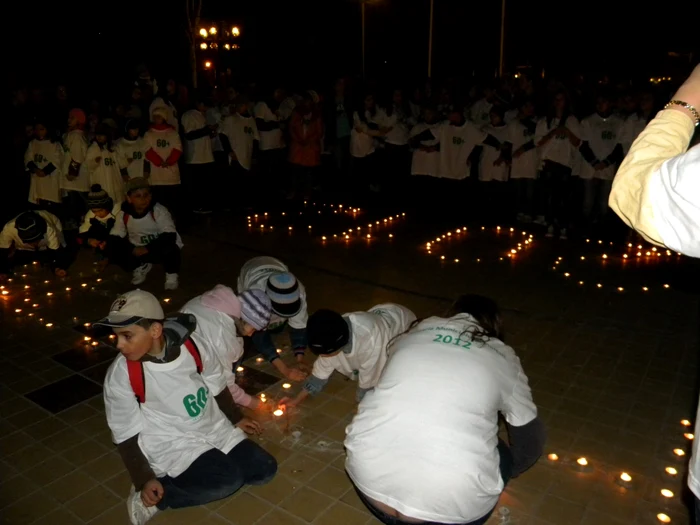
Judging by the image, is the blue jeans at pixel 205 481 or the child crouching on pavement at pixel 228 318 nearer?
the blue jeans at pixel 205 481

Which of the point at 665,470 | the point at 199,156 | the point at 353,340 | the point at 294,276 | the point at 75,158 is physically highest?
the point at 75,158

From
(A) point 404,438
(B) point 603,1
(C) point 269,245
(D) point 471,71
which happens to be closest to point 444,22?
(D) point 471,71

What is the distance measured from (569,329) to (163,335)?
11.8 ft

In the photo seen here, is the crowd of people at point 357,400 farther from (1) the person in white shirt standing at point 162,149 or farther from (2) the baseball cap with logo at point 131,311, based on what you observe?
(1) the person in white shirt standing at point 162,149

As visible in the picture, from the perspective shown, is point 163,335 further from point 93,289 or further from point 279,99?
point 279,99

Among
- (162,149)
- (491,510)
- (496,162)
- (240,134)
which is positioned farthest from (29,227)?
(496,162)

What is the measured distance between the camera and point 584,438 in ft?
11.7

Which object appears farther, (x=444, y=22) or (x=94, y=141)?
(x=444, y=22)

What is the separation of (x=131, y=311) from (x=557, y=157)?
23.2ft

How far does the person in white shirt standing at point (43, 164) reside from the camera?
799 centimetres

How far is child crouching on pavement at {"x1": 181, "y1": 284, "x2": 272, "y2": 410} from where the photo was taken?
329cm

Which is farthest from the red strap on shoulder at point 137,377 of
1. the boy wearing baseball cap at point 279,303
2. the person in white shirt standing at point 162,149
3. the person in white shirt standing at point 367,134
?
the person in white shirt standing at point 367,134

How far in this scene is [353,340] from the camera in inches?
130

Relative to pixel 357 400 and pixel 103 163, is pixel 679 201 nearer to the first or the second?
pixel 357 400
